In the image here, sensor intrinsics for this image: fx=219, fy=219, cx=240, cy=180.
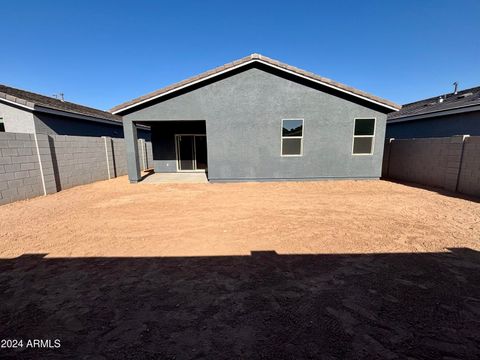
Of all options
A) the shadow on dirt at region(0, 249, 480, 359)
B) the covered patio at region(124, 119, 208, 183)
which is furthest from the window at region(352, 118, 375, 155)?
the covered patio at region(124, 119, 208, 183)

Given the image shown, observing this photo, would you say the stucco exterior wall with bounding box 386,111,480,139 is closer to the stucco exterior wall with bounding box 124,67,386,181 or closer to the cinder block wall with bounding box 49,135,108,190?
the stucco exterior wall with bounding box 124,67,386,181

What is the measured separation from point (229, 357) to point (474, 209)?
7.76 m

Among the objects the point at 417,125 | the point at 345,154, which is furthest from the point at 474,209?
the point at 417,125

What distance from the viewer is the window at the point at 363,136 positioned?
10.4 m

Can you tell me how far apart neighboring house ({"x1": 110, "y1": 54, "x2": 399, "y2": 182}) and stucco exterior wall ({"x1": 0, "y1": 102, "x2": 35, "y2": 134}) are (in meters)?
5.38

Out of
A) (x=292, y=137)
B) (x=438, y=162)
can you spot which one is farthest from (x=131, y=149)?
(x=438, y=162)

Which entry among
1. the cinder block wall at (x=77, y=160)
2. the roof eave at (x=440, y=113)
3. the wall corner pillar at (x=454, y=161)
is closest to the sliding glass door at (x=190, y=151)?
the cinder block wall at (x=77, y=160)

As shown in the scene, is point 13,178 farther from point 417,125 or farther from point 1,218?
point 417,125

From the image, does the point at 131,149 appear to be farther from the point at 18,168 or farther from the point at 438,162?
the point at 438,162

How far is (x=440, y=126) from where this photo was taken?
43.9ft

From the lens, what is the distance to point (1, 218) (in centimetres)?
553

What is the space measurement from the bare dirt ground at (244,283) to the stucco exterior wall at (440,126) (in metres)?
8.83

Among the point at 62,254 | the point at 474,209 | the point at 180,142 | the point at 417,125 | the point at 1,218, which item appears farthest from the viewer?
the point at 417,125

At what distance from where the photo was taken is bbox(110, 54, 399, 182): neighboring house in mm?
10000
